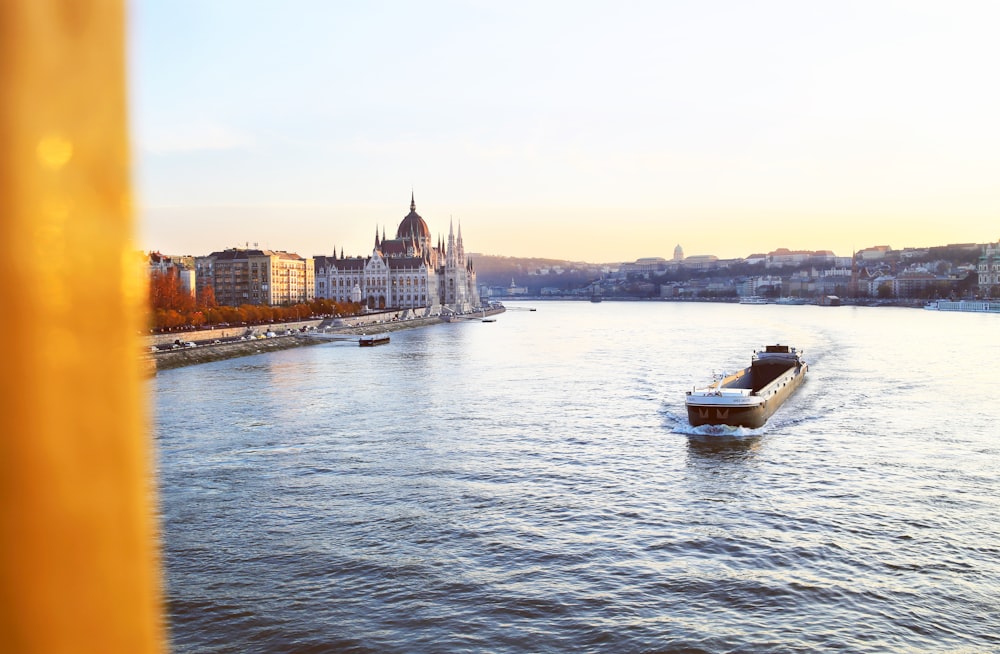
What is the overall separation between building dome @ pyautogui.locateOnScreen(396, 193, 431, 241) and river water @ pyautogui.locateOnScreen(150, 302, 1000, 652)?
227 feet

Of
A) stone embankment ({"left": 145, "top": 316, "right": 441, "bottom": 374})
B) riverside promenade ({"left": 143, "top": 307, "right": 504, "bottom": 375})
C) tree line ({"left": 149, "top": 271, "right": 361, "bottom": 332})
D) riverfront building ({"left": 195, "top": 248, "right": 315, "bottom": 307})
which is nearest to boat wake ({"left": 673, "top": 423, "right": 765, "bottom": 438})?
riverside promenade ({"left": 143, "top": 307, "right": 504, "bottom": 375})

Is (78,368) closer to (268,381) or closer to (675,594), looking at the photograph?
(675,594)

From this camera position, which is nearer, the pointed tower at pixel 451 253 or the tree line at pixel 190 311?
the tree line at pixel 190 311

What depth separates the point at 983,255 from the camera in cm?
9819

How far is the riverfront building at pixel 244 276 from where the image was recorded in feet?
227

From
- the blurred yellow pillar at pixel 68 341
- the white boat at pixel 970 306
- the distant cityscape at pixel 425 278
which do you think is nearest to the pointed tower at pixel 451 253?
the distant cityscape at pixel 425 278

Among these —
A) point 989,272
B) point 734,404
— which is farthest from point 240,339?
point 989,272

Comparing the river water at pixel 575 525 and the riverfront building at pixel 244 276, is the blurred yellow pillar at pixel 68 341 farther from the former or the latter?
the riverfront building at pixel 244 276

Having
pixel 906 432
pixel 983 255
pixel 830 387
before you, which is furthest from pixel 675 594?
pixel 983 255

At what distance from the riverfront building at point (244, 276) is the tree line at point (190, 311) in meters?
15.8

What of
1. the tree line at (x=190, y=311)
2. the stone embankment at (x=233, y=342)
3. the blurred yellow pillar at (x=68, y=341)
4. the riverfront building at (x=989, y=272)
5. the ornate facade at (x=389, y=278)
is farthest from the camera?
the riverfront building at (x=989, y=272)

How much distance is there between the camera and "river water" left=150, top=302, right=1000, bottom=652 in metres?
6.77

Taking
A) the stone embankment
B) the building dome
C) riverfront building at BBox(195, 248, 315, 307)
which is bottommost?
the stone embankment

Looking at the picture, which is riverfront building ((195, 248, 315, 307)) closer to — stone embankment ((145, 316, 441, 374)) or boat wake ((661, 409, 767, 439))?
stone embankment ((145, 316, 441, 374))
